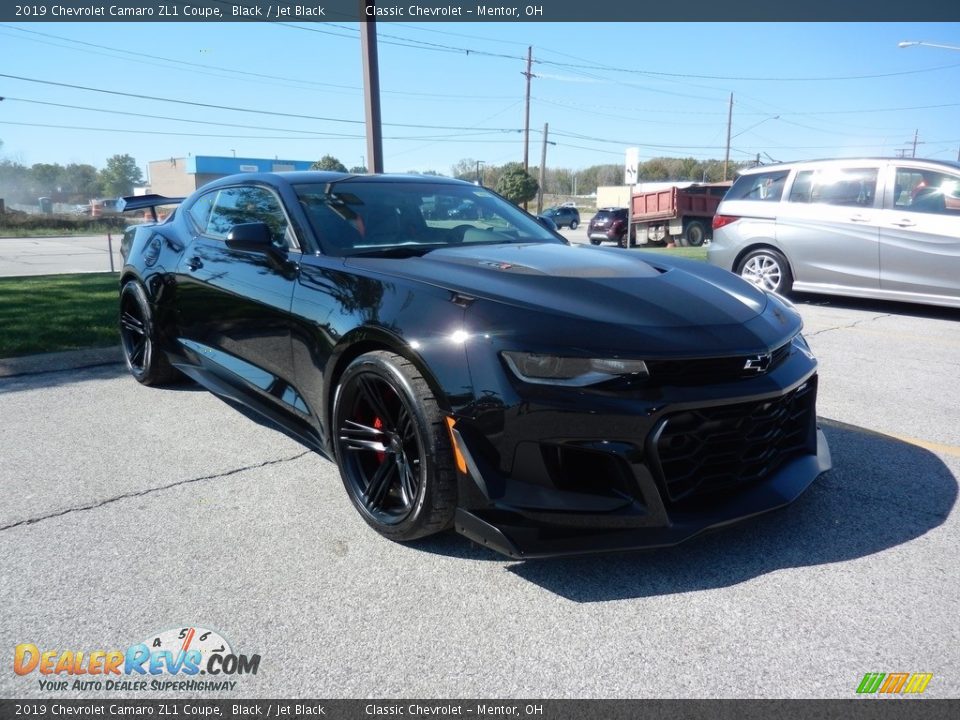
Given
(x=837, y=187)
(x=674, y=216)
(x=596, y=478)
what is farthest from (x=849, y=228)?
(x=674, y=216)

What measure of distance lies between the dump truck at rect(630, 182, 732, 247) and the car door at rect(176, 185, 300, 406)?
24811 mm

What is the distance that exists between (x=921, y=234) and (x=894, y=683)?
7.07m

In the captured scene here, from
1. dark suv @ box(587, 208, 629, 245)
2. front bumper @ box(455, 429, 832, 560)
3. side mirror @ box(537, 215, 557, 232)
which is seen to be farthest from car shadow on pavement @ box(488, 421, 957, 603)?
dark suv @ box(587, 208, 629, 245)

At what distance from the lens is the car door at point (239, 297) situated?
348 centimetres

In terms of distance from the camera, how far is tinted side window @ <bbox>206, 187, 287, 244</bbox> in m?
3.71

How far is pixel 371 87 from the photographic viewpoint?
1230 cm

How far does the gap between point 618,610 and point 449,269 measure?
144 centimetres

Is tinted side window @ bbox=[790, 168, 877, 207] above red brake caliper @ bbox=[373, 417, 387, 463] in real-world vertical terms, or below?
above

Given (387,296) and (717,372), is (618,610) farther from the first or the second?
(387,296)

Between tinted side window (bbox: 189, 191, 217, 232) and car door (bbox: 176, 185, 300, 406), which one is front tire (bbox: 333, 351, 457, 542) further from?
tinted side window (bbox: 189, 191, 217, 232)

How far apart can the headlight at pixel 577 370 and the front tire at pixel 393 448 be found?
38 centimetres

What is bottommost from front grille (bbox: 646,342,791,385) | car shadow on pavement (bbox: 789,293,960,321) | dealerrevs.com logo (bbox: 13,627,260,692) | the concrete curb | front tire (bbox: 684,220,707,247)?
front tire (bbox: 684,220,707,247)

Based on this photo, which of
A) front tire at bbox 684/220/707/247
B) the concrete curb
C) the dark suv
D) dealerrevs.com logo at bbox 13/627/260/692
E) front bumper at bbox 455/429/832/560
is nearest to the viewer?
dealerrevs.com logo at bbox 13/627/260/692

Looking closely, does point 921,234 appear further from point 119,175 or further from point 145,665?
point 119,175
